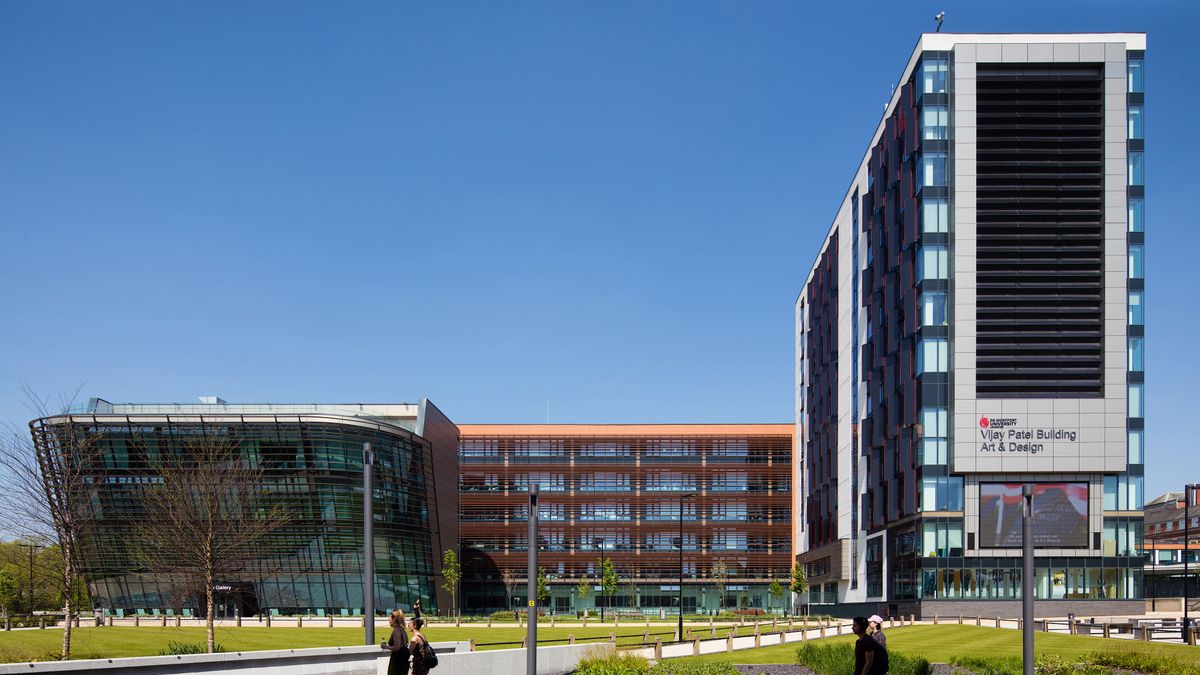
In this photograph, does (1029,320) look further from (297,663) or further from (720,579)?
Result: (720,579)

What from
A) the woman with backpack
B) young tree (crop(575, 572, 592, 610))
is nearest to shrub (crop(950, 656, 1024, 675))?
the woman with backpack

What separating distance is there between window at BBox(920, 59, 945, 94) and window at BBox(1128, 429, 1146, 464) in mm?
25257

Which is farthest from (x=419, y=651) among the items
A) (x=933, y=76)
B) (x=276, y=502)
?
(x=276, y=502)

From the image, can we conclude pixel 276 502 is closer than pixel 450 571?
Yes

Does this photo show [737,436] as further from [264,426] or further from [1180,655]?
[1180,655]

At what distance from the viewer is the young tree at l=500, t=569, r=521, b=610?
449ft

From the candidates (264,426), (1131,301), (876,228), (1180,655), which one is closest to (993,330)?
(1131,301)

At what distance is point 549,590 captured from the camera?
135750 millimetres

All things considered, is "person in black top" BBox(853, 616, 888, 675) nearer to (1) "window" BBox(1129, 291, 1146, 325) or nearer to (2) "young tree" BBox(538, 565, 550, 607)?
(1) "window" BBox(1129, 291, 1146, 325)

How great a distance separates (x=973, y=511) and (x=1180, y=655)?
1768 inches

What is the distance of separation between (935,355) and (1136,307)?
1297 centimetres

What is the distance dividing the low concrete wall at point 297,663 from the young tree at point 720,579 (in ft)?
327

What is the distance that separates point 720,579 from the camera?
13350 cm

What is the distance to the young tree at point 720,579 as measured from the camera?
13362 cm
